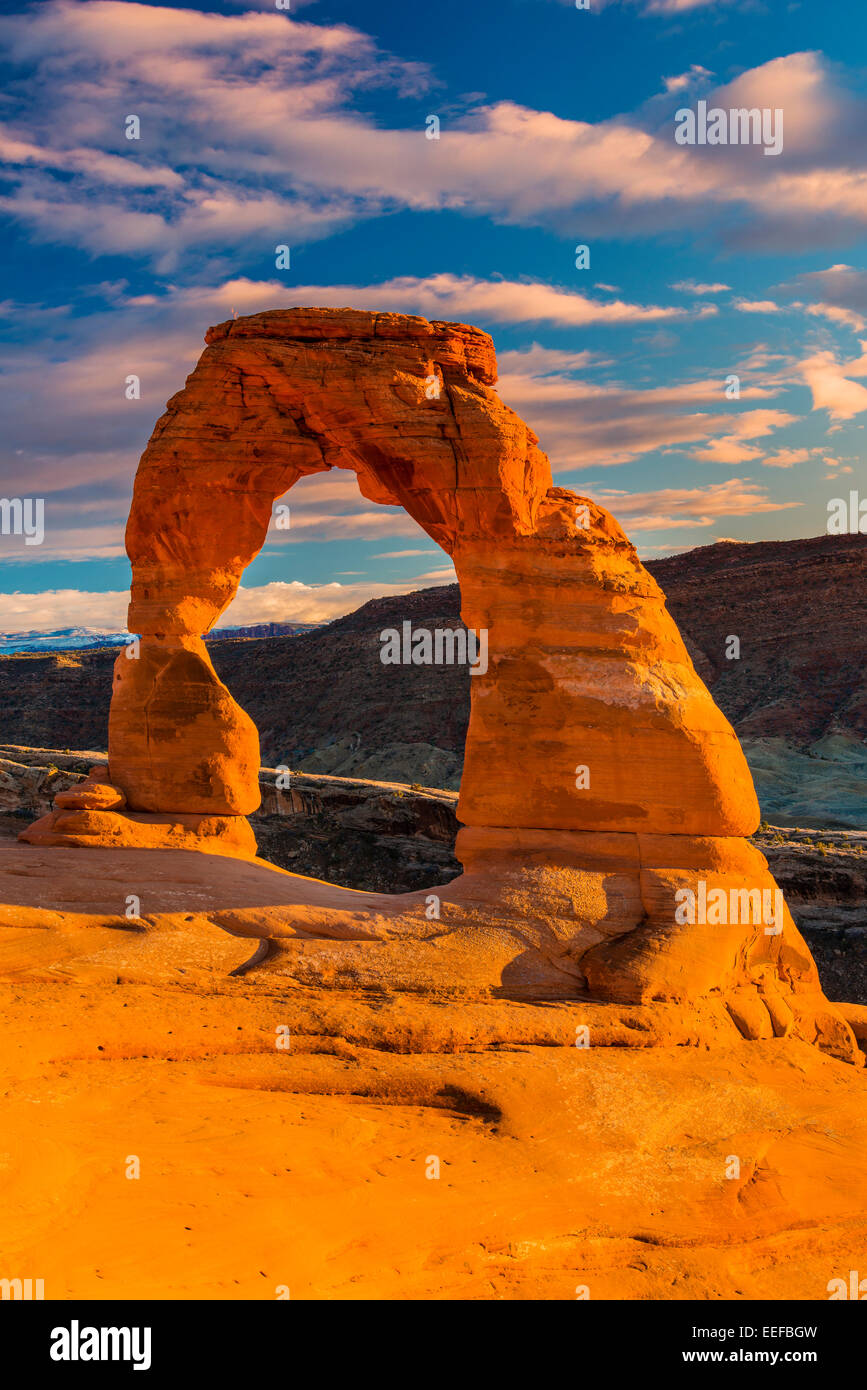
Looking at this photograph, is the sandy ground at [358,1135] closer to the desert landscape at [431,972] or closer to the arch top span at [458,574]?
the desert landscape at [431,972]

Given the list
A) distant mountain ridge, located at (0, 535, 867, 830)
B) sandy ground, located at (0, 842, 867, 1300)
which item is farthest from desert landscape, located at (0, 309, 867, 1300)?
distant mountain ridge, located at (0, 535, 867, 830)

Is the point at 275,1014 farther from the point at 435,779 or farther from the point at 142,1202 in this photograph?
the point at 435,779

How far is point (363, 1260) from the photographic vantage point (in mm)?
6336

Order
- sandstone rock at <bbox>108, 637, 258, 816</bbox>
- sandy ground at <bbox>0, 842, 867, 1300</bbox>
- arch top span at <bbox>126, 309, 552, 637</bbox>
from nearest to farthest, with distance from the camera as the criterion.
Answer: sandy ground at <bbox>0, 842, 867, 1300</bbox> → arch top span at <bbox>126, 309, 552, 637</bbox> → sandstone rock at <bbox>108, 637, 258, 816</bbox>

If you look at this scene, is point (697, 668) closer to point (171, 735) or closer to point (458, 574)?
point (458, 574)

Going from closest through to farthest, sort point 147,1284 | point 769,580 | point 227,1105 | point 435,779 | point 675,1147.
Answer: point 147,1284, point 227,1105, point 675,1147, point 435,779, point 769,580

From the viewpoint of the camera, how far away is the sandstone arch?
1095cm

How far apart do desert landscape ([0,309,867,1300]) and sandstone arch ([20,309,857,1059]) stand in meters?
0.04

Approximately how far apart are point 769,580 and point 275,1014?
5778 cm

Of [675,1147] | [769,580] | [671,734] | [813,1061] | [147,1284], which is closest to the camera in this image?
[147,1284]

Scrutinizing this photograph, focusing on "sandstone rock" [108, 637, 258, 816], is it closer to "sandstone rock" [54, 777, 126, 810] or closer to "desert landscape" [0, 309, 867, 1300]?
"desert landscape" [0, 309, 867, 1300]

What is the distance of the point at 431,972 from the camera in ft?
32.6

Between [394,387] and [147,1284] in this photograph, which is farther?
[394,387]
